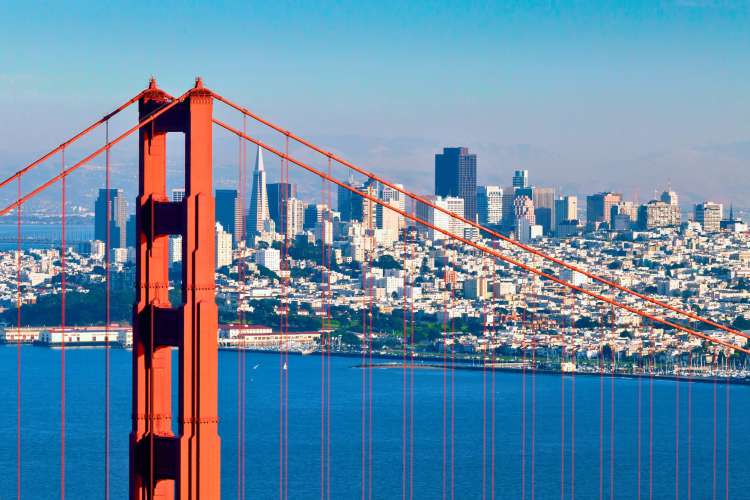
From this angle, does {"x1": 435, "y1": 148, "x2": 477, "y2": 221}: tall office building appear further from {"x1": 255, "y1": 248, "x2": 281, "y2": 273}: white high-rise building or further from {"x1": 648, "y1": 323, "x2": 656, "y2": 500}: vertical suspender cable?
{"x1": 648, "y1": 323, "x2": 656, "y2": 500}: vertical suspender cable

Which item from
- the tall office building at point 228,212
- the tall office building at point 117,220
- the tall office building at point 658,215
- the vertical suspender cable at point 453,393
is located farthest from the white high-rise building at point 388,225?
the tall office building at point 658,215

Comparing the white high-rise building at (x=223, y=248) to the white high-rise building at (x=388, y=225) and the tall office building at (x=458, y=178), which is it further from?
the tall office building at (x=458, y=178)

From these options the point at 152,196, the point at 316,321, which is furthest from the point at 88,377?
the point at 152,196

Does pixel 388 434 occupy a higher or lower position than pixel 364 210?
lower

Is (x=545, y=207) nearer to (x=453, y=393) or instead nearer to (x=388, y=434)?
(x=453, y=393)

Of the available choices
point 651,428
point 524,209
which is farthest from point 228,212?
point 651,428

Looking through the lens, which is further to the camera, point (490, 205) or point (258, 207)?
point (490, 205)

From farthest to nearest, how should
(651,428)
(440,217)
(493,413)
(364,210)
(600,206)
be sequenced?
(600,206), (440,217), (364,210), (493,413), (651,428)
